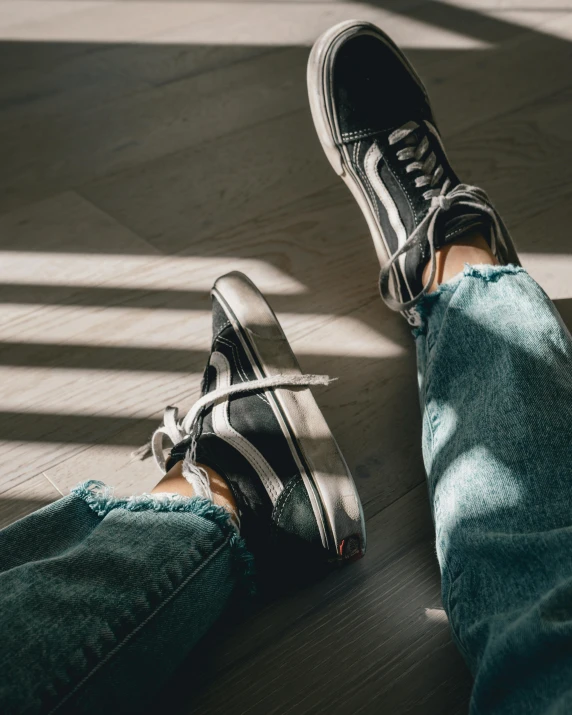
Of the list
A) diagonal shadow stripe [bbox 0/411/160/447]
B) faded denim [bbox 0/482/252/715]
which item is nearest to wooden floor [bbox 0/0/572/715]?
diagonal shadow stripe [bbox 0/411/160/447]

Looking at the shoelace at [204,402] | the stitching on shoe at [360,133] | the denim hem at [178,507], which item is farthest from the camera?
the stitching on shoe at [360,133]

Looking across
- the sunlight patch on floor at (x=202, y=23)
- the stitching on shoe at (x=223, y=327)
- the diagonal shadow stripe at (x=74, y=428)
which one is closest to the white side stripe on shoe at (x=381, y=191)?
the stitching on shoe at (x=223, y=327)

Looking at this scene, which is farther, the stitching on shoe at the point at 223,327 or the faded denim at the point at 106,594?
the stitching on shoe at the point at 223,327

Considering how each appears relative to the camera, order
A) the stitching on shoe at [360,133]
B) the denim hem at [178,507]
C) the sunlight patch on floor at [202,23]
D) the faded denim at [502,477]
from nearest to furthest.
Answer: the faded denim at [502,477] < the denim hem at [178,507] < the stitching on shoe at [360,133] < the sunlight patch on floor at [202,23]

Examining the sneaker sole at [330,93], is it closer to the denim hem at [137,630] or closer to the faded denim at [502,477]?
the faded denim at [502,477]

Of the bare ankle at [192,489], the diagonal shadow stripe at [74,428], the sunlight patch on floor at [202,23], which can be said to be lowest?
the bare ankle at [192,489]

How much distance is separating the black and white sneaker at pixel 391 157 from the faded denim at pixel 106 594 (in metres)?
0.46

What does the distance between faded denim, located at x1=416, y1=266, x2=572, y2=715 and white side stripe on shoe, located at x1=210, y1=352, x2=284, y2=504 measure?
161 mm

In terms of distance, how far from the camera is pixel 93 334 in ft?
3.20

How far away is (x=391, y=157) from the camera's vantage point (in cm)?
103

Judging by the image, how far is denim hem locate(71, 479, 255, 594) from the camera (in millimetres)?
618

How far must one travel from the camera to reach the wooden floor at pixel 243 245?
664 mm

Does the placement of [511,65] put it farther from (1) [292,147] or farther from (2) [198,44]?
(2) [198,44]

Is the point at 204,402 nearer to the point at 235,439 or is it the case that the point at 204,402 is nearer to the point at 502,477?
the point at 235,439
